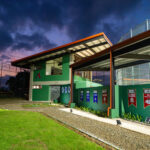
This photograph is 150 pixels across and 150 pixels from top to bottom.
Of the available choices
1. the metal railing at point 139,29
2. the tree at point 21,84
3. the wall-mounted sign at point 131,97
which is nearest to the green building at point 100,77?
the wall-mounted sign at point 131,97

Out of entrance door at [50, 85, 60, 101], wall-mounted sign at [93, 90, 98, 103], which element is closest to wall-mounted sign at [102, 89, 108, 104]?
wall-mounted sign at [93, 90, 98, 103]

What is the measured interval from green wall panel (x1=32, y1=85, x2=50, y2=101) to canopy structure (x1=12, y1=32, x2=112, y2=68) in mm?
5566

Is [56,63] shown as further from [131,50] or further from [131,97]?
[131,97]

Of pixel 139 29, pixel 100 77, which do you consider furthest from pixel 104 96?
pixel 100 77

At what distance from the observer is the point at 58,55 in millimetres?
23219

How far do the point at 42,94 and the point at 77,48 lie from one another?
10476 millimetres

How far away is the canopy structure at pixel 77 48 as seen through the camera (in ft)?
61.7

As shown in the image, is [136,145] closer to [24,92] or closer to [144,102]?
[144,102]

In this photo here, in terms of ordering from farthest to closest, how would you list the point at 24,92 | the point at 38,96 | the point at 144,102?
the point at 24,92, the point at 38,96, the point at 144,102

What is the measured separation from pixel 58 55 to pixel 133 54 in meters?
15.5

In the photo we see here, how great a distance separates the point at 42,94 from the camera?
23531 millimetres

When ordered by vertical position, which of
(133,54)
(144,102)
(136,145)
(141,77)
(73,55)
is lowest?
(136,145)

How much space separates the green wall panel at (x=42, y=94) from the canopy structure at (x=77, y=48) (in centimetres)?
557

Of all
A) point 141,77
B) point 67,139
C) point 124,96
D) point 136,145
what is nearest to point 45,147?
point 67,139
